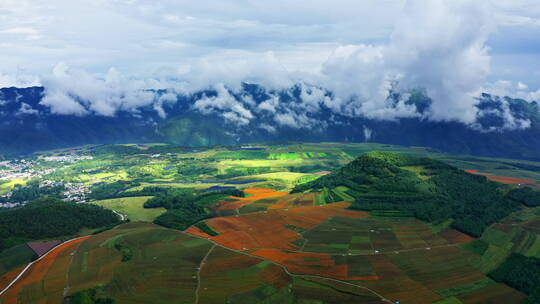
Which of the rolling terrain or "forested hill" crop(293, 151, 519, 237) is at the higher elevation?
"forested hill" crop(293, 151, 519, 237)

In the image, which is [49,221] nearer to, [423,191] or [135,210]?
[135,210]

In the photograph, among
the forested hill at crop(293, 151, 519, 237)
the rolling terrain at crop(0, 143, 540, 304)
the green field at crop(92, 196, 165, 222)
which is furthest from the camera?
the green field at crop(92, 196, 165, 222)

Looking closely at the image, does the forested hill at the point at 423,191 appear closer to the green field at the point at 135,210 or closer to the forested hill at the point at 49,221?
the green field at the point at 135,210

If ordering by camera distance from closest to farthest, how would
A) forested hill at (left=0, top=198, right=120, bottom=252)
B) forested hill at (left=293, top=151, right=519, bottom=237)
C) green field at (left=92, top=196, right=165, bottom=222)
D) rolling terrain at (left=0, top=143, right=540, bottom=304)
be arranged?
rolling terrain at (left=0, top=143, right=540, bottom=304), forested hill at (left=0, top=198, right=120, bottom=252), forested hill at (left=293, top=151, right=519, bottom=237), green field at (left=92, top=196, right=165, bottom=222)

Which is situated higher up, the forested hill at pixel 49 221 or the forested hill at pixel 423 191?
the forested hill at pixel 423 191

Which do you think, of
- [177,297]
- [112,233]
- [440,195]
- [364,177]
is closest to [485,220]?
[440,195]

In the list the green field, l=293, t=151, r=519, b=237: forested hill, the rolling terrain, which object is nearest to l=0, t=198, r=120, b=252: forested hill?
the green field

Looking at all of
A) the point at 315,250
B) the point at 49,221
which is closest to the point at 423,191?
the point at 315,250

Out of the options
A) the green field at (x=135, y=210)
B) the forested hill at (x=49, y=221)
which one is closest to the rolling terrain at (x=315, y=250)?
the green field at (x=135, y=210)

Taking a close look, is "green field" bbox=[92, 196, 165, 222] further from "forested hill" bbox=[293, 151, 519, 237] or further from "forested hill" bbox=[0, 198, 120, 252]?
"forested hill" bbox=[293, 151, 519, 237]

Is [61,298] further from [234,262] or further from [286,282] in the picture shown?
[286,282]
